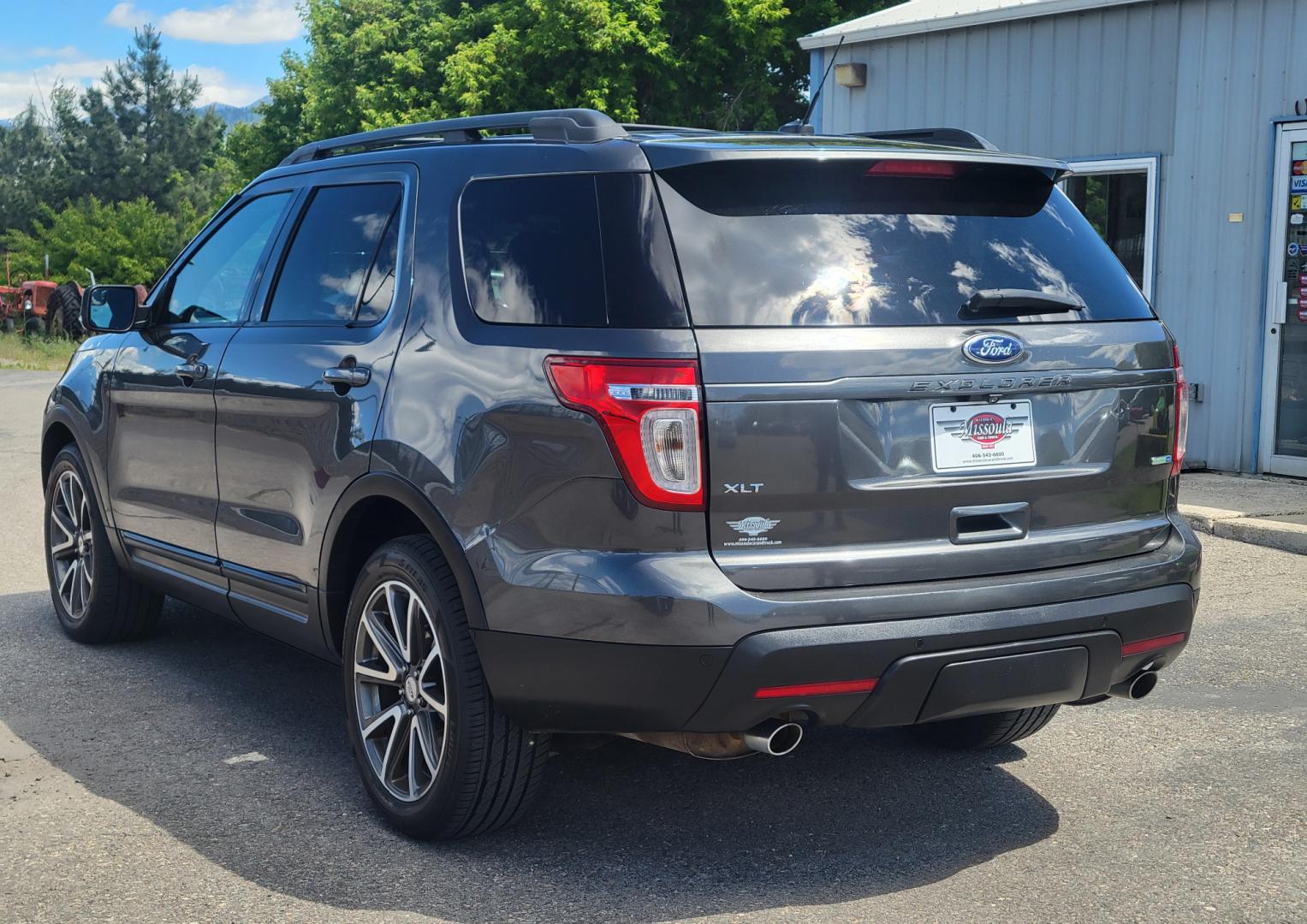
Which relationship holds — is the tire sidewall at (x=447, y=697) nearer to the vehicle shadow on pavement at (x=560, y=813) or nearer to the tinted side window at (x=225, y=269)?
the vehicle shadow on pavement at (x=560, y=813)

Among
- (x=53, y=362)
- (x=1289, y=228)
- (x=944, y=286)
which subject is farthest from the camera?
(x=53, y=362)

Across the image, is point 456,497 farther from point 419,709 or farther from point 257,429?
point 257,429

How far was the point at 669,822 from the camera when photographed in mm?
4246

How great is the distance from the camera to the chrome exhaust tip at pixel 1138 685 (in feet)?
13.0

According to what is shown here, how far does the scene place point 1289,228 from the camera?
10875mm

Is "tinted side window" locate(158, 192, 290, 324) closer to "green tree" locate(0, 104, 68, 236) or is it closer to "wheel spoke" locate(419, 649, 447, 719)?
"wheel spoke" locate(419, 649, 447, 719)

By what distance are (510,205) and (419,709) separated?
138cm

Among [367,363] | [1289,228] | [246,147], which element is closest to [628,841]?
[367,363]

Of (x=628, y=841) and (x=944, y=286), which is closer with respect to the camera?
(x=944, y=286)

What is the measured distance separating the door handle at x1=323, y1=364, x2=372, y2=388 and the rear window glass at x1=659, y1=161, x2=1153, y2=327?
43.8 inches

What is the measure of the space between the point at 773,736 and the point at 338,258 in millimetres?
2087

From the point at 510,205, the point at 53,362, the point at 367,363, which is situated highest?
the point at 510,205

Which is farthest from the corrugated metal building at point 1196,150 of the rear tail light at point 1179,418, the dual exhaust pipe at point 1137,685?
the dual exhaust pipe at point 1137,685

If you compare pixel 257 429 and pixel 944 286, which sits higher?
pixel 944 286
